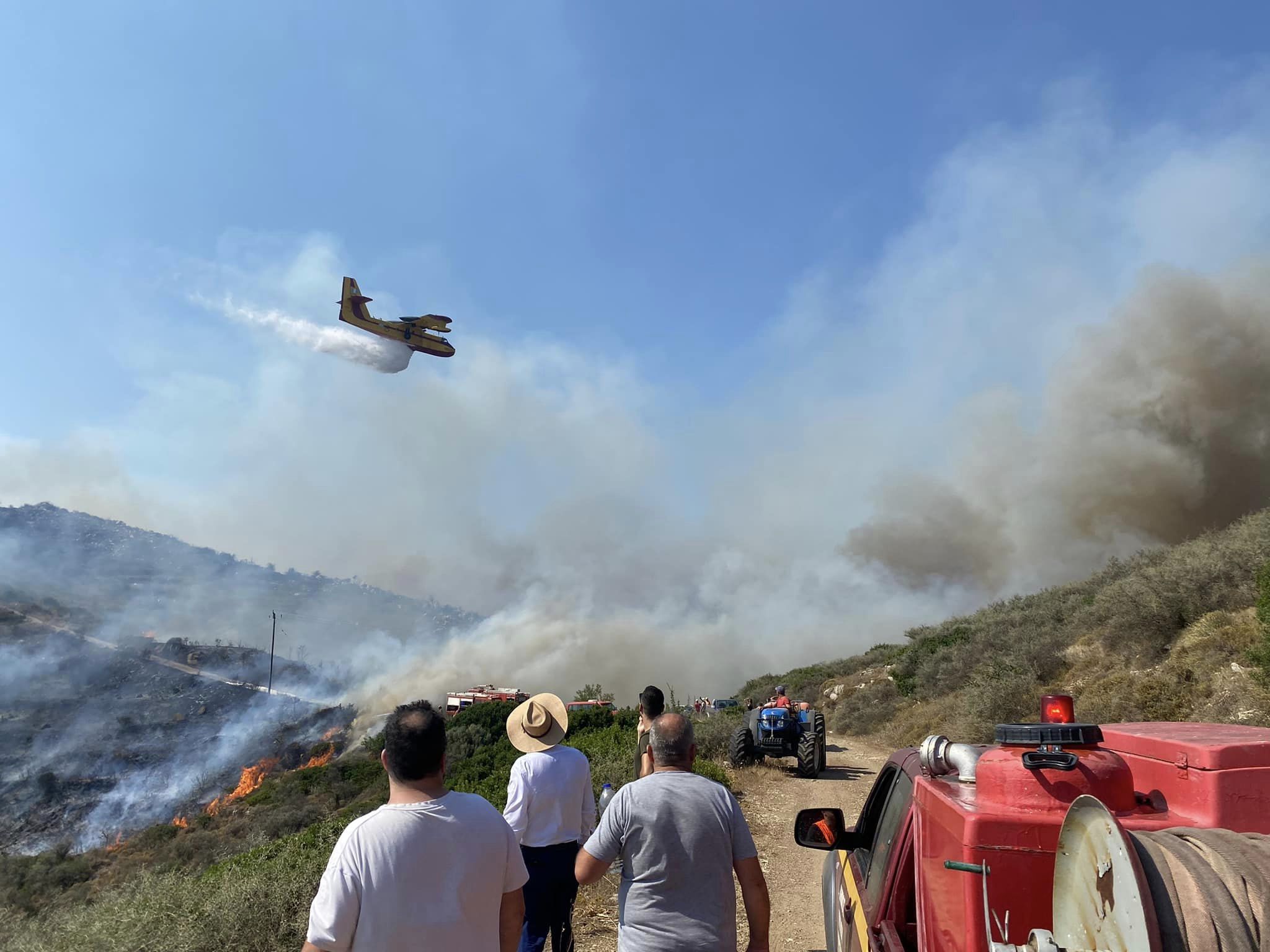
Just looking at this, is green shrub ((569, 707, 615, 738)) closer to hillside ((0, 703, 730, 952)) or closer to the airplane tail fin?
hillside ((0, 703, 730, 952))

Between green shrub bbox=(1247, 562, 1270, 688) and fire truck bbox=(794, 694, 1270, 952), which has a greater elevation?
green shrub bbox=(1247, 562, 1270, 688)

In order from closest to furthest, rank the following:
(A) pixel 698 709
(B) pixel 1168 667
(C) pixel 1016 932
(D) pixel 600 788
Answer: (C) pixel 1016 932 → (D) pixel 600 788 → (B) pixel 1168 667 → (A) pixel 698 709

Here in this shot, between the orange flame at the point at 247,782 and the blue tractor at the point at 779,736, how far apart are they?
2302 cm

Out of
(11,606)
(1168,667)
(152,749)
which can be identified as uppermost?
(11,606)

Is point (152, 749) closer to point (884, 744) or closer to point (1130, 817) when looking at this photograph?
point (884, 744)

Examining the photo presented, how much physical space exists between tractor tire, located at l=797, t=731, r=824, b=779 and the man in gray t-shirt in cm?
1098

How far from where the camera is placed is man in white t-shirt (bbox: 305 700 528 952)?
2.32m

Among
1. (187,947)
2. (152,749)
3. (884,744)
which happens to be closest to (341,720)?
(152,749)

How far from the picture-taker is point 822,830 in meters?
3.06

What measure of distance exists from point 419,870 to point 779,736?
12.5 metres

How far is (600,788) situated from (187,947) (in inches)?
210

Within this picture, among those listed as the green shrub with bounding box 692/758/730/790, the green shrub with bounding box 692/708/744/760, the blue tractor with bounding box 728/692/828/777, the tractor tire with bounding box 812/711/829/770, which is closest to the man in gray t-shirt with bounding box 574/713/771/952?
the green shrub with bounding box 692/758/730/790

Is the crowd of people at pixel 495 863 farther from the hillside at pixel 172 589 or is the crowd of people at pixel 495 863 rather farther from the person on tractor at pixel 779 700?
the hillside at pixel 172 589

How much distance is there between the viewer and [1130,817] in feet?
6.90
